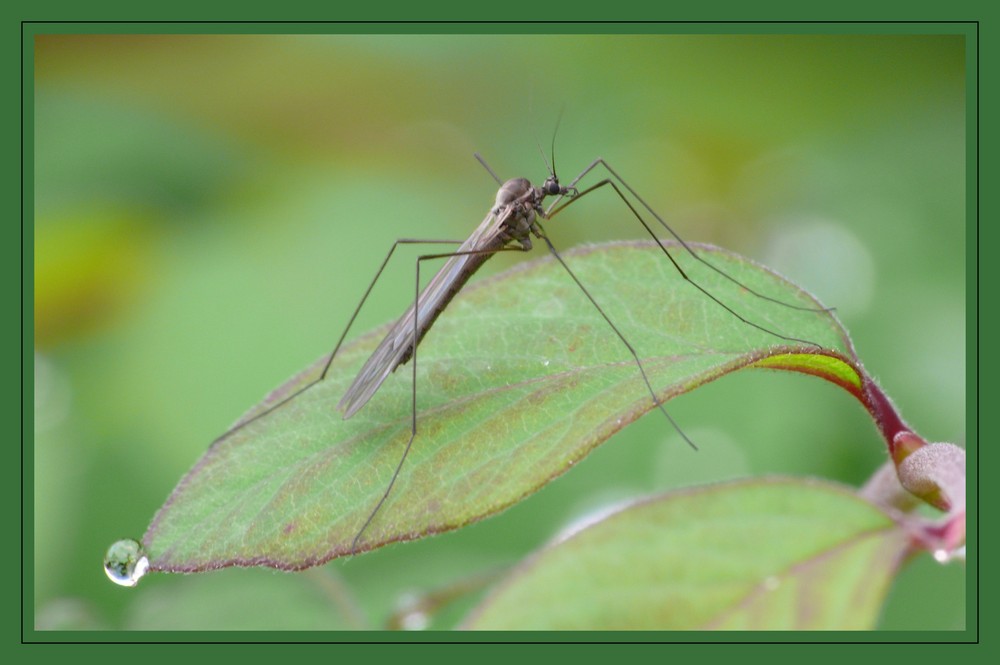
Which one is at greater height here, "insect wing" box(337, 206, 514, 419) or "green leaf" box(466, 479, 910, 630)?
"insect wing" box(337, 206, 514, 419)

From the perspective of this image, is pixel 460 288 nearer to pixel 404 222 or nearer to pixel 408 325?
pixel 408 325

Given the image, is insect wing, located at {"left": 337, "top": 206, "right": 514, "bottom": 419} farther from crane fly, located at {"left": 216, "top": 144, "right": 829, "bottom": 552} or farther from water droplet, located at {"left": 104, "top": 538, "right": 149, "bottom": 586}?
water droplet, located at {"left": 104, "top": 538, "right": 149, "bottom": 586}

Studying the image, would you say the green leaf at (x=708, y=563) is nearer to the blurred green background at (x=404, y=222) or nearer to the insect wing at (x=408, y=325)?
the insect wing at (x=408, y=325)

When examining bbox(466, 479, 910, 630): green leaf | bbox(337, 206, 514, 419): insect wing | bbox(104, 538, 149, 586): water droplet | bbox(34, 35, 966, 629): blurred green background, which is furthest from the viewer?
bbox(34, 35, 966, 629): blurred green background

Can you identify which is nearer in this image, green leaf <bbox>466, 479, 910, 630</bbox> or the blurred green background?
green leaf <bbox>466, 479, 910, 630</bbox>

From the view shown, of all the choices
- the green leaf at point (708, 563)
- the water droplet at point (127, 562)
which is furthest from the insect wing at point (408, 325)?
the green leaf at point (708, 563)

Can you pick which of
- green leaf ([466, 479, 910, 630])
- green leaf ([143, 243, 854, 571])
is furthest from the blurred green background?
green leaf ([466, 479, 910, 630])

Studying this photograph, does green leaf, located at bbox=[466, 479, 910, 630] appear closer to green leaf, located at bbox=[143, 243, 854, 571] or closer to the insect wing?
green leaf, located at bbox=[143, 243, 854, 571]

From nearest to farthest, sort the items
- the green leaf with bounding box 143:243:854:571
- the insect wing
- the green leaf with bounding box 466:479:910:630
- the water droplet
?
the green leaf with bounding box 466:479:910:630 → the green leaf with bounding box 143:243:854:571 → the water droplet → the insect wing
